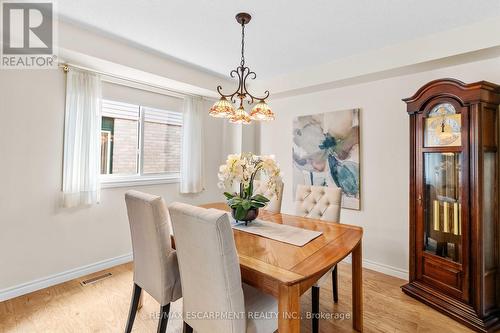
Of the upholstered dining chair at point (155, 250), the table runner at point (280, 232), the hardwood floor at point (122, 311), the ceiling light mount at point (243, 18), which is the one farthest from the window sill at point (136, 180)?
the ceiling light mount at point (243, 18)

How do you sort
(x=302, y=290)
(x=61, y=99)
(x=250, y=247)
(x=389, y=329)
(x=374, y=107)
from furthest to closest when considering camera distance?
(x=374, y=107)
(x=61, y=99)
(x=389, y=329)
(x=250, y=247)
(x=302, y=290)

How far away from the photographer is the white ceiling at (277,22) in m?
1.91

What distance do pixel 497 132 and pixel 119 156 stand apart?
3.93m

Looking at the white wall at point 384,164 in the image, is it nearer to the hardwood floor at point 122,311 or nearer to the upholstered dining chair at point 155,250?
the hardwood floor at point 122,311

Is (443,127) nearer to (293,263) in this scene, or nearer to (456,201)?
(456,201)

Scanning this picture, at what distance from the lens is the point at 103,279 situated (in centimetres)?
265

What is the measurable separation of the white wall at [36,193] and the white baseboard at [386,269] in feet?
10.5

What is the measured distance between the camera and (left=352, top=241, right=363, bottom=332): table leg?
1839 millimetres

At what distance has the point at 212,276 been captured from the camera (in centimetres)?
120

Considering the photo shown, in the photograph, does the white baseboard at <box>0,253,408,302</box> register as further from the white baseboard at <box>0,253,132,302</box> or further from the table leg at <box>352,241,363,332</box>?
the table leg at <box>352,241,363,332</box>

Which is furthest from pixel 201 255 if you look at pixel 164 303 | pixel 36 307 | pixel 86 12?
pixel 86 12

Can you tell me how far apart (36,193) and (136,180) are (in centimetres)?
100

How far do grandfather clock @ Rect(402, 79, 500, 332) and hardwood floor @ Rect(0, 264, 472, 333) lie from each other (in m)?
0.21

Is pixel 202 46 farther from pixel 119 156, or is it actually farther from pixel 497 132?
pixel 497 132
